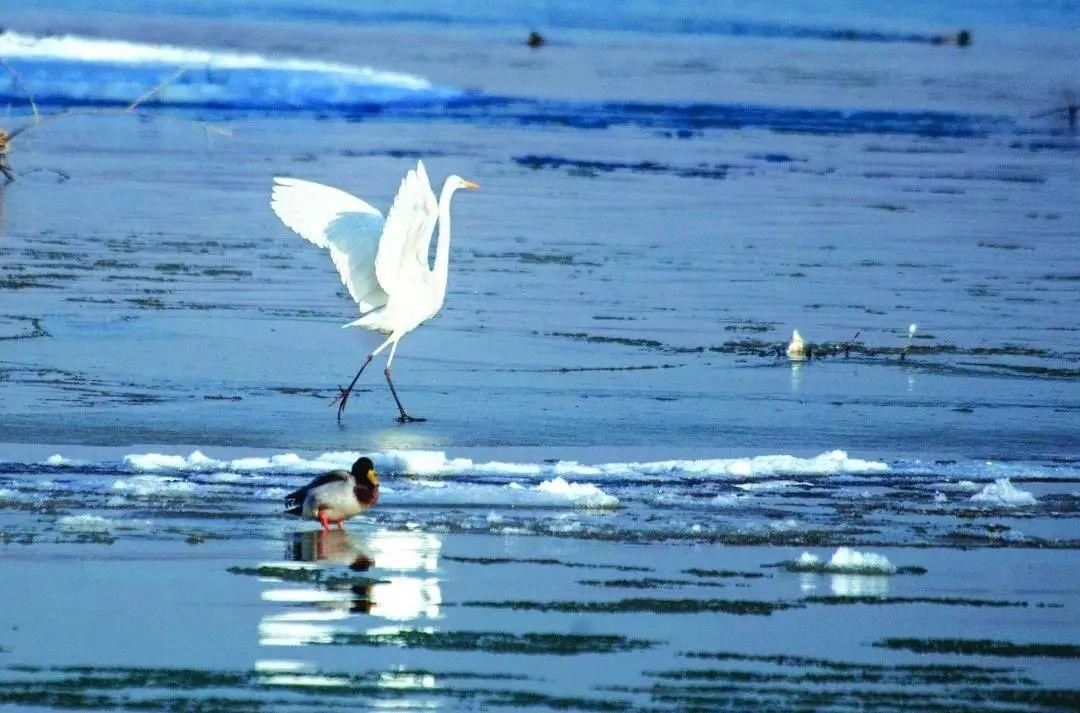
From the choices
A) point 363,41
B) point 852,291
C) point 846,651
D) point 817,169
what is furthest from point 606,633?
point 363,41

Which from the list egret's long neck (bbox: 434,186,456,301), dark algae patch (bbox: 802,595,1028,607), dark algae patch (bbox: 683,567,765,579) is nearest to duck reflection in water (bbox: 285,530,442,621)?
dark algae patch (bbox: 683,567,765,579)

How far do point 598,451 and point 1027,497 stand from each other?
243 centimetres

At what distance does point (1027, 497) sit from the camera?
1001 centimetres

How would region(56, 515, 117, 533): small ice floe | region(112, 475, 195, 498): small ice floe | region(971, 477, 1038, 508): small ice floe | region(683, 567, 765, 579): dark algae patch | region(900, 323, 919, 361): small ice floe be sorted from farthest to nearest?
1. region(900, 323, 919, 361): small ice floe
2. region(971, 477, 1038, 508): small ice floe
3. region(112, 475, 195, 498): small ice floe
4. region(56, 515, 117, 533): small ice floe
5. region(683, 567, 765, 579): dark algae patch

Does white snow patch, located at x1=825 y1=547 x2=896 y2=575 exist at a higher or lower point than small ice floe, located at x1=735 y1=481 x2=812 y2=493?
lower

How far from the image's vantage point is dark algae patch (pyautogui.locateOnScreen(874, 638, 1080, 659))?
24.0ft

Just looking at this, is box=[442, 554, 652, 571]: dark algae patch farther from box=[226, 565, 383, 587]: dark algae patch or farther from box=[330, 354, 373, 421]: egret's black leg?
box=[330, 354, 373, 421]: egret's black leg

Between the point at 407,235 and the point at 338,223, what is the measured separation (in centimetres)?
86

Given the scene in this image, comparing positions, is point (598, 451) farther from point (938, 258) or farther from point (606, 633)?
point (938, 258)

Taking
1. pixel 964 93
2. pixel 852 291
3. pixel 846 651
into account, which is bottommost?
pixel 846 651

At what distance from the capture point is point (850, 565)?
27.9 feet

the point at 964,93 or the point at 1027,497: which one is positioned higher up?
the point at 964,93

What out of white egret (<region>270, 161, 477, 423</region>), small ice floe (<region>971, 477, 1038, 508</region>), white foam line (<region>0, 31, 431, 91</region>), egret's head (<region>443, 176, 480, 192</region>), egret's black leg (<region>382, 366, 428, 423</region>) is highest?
white foam line (<region>0, 31, 431, 91</region>)

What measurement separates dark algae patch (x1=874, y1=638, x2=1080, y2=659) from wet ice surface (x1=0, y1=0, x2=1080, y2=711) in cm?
2
